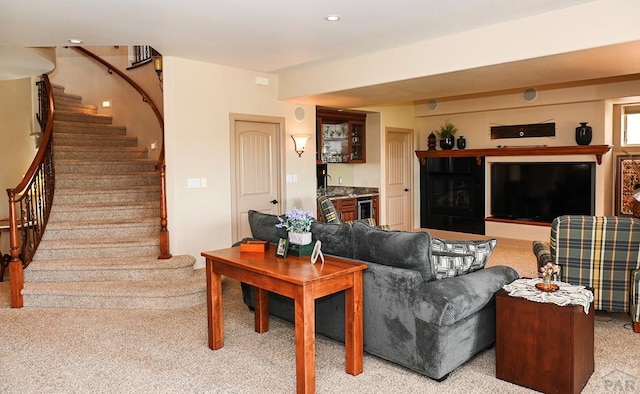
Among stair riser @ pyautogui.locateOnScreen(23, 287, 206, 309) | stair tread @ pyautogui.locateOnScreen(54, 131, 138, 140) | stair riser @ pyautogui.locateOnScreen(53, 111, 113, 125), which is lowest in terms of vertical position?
stair riser @ pyautogui.locateOnScreen(23, 287, 206, 309)

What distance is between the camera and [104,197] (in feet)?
19.6

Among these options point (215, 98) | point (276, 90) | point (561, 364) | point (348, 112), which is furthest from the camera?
point (348, 112)

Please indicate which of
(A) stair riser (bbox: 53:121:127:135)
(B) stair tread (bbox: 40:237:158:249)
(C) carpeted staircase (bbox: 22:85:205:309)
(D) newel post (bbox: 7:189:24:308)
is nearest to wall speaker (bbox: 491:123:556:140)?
(C) carpeted staircase (bbox: 22:85:205:309)

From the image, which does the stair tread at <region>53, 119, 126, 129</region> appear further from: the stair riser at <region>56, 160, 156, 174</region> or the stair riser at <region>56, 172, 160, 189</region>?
the stair riser at <region>56, 172, 160, 189</region>

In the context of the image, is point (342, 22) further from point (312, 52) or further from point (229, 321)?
point (229, 321)

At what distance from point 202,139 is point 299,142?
1.53 metres

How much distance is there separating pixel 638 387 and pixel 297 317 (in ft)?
6.96

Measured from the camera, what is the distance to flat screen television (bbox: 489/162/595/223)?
6.86 metres

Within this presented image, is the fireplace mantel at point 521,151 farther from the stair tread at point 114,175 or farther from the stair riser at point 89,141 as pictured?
the stair riser at point 89,141

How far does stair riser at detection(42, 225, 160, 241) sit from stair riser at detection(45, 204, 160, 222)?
1.04 feet


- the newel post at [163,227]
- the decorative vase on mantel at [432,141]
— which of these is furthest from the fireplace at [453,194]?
the newel post at [163,227]

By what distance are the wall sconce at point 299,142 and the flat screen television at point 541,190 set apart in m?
3.37

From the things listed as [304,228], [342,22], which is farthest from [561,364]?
[342,22]

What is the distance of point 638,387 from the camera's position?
9.23 ft
